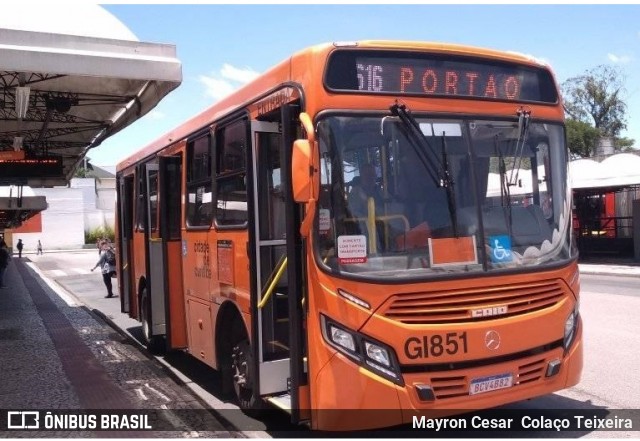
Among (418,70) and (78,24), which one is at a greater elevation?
(78,24)

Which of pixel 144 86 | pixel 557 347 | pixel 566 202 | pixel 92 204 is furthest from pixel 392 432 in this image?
pixel 92 204

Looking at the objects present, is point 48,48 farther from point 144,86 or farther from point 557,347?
point 557,347

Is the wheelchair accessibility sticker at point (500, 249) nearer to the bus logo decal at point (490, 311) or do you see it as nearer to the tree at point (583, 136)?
the bus logo decal at point (490, 311)

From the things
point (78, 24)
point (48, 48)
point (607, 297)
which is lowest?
point (607, 297)

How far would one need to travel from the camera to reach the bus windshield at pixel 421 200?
4785 millimetres

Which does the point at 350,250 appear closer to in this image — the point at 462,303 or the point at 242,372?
the point at 462,303

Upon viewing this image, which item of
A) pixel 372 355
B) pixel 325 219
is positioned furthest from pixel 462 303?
pixel 325 219

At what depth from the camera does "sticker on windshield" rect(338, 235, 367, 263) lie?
4.75 meters

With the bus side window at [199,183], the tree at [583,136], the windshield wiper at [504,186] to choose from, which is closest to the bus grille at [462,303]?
the windshield wiper at [504,186]

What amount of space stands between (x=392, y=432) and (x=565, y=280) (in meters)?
1.94

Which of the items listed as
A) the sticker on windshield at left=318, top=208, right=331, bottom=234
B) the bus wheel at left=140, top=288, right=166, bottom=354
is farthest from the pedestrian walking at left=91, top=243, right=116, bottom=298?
the sticker on windshield at left=318, top=208, right=331, bottom=234

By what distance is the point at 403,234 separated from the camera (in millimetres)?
4836

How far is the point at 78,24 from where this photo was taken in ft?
31.4

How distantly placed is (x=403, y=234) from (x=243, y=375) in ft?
7.53
